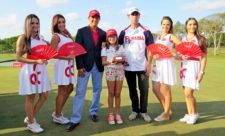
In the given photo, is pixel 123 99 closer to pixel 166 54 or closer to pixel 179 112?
pixel 179 112

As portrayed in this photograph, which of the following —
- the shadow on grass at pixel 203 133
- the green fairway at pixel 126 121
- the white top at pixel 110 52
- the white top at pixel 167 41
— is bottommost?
the shadow on grass at pixel 203 133

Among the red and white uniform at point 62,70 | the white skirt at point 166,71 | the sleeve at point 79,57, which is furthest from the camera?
the white skirt at point 166,71

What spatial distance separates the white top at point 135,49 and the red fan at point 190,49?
73cm

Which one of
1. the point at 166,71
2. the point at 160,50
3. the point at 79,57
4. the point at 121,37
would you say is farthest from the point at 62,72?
the point at 166,71

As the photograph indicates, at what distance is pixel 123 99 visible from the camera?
7863 mm

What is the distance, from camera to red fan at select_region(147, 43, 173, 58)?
5.49m

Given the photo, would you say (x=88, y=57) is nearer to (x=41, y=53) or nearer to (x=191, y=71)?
(x=41, y=53)

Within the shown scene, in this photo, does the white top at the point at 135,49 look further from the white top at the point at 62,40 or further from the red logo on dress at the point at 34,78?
the red logo on dress at the point at 34,78

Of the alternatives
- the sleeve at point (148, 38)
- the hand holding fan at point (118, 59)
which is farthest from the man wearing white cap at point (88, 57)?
the sleeve at point (148, 38)

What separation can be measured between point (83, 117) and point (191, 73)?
2351 millimetres

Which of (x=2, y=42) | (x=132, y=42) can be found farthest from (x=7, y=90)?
(x=2, y=42)

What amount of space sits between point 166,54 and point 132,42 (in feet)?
2.30

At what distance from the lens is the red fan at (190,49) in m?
5.37

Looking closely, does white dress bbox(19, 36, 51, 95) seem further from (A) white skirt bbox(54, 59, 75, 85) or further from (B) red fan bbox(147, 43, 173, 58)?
(B) red fan bbox(147, 43, 173, 58)
